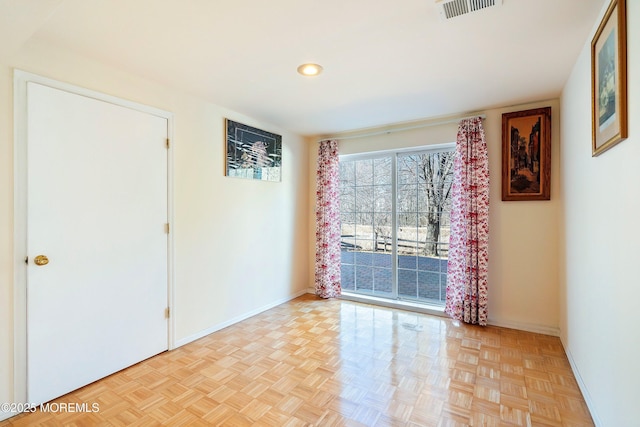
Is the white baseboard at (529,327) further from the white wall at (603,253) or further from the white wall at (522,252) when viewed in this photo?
the white wall at (603,253)

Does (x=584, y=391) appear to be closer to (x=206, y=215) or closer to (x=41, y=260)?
(x=206, y=215)

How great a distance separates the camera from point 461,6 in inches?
64.2

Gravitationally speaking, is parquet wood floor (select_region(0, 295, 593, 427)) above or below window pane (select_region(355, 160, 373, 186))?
below

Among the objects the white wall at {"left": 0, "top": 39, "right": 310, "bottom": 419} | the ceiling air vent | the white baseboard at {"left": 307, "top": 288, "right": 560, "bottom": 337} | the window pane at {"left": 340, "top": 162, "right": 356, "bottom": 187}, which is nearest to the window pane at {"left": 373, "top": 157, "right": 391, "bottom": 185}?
the window pane at {"left": 340, "top": 162, "right": 356, "bottom": 187}

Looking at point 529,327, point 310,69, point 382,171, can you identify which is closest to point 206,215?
point 310,69

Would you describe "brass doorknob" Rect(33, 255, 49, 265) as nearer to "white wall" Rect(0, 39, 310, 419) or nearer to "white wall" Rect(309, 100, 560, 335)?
"white wall" Rect(0, 39, 310, 419)

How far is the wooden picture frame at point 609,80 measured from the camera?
4.59ft

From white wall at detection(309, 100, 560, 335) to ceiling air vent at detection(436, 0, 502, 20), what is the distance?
6.50ft

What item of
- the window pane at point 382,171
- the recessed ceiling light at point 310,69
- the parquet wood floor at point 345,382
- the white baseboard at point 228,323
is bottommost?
the parquet wood floor at point 345,382

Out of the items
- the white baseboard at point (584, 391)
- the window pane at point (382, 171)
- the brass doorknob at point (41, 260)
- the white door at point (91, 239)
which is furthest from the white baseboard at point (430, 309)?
the brass doorknob at point (41, 260)

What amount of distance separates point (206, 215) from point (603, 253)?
3098 millimetres

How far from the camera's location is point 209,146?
124 inches

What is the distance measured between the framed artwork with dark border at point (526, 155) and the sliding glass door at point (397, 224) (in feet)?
2.04

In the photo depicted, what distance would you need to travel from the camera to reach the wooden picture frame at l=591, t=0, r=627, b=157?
140 cm
